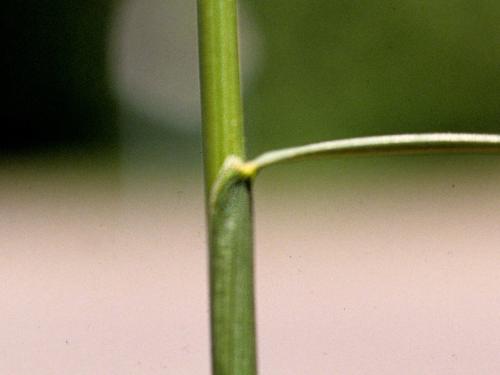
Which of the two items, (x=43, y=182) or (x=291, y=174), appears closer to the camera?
(x=291, y=174)

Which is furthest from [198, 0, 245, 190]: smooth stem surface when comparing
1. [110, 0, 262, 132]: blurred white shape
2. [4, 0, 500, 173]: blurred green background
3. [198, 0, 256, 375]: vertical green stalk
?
[110, 0, 262, 132]: blurred white shape

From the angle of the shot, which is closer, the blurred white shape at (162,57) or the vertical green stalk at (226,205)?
the vertical green stalk at (226,205)

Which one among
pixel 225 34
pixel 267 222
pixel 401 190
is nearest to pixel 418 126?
pixel 401 190

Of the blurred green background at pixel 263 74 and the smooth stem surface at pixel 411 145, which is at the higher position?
the blurred green background at pixel 263 74

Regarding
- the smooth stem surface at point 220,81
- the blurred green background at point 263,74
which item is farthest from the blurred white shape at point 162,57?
the smooth stem surface at point 220,81

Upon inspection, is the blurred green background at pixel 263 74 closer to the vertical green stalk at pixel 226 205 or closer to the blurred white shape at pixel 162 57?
the blurred white shape at pixel 162 57

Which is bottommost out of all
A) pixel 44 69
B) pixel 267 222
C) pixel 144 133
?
pixel 267 222

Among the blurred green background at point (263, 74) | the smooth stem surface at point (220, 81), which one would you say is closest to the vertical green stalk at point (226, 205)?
the smooth stem surface at point (220, 81)

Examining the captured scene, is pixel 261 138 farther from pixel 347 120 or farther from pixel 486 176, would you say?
pixel 486 176
